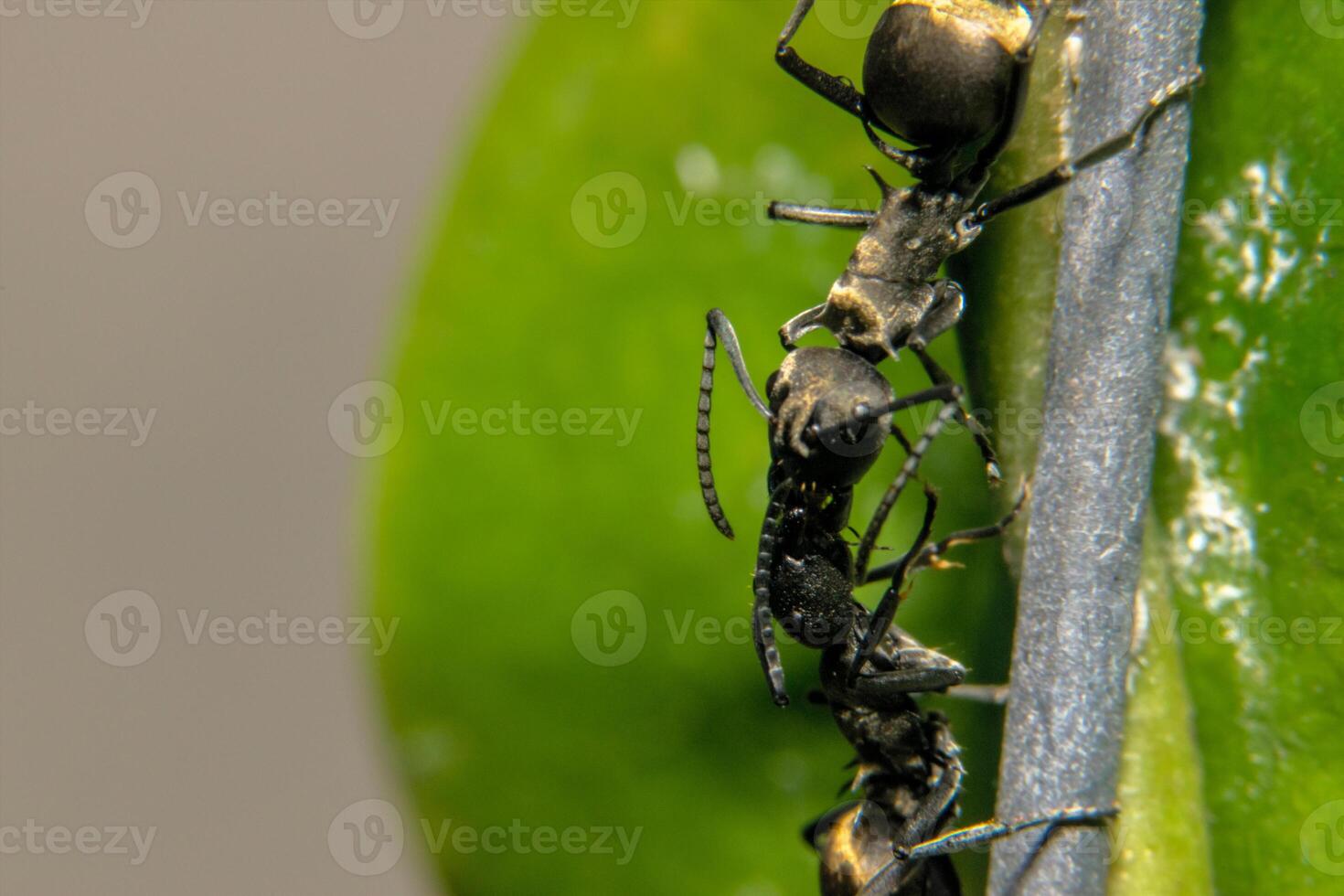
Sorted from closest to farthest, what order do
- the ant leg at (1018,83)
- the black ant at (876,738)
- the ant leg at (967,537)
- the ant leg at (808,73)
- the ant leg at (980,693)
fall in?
the ant leg at (967,537) < the ant leg at (1018,83) < the ant leg at (808,73) < the ant leg at (980,693) < the black ant at (876,738)

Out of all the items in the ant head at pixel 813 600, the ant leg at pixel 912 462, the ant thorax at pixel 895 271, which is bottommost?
the ant head at pixel 813 600

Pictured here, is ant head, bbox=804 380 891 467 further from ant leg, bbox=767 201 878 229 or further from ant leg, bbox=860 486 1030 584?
ant leg, bbox=767 201 878 229

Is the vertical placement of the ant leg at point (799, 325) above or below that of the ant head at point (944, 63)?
below

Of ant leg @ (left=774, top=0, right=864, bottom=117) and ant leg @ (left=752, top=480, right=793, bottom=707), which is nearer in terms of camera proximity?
ant leg @ (left=774, top=0, right=864, bottom=117)

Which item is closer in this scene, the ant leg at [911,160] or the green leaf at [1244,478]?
the green leaf at [1244,478]

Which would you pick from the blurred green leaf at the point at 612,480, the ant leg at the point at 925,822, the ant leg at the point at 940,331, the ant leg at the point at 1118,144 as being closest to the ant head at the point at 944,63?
the blurred green leaf at the point at 612,480

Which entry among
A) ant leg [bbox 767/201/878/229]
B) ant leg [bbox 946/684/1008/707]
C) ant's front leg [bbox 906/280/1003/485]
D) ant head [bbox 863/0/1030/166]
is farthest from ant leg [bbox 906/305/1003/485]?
ant leg [bbox 946/684/1008/707]

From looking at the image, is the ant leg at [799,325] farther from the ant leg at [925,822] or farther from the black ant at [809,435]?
the ant leg at [925,822]
